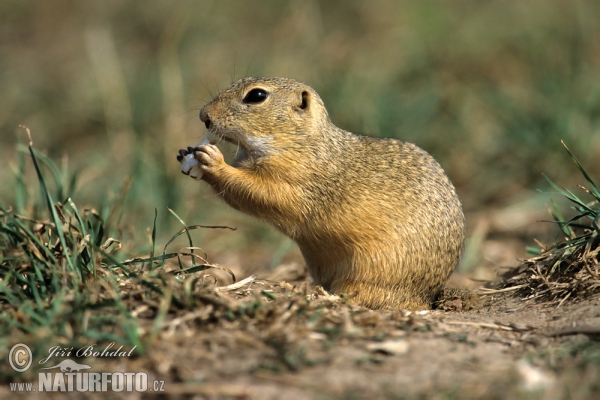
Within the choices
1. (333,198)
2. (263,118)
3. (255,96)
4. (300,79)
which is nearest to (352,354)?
(333,198)

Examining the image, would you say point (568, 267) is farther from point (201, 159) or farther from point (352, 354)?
point (201, 159)

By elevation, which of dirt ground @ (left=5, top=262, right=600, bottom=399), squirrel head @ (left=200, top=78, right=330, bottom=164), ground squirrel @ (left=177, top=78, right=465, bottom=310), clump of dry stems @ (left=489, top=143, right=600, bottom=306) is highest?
squirrel head @ (left=200, top=78, right=330, bottom=164)

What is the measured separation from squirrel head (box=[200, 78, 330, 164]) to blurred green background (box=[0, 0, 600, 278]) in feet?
2.49

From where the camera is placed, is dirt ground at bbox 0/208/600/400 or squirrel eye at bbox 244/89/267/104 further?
squirrel eye at bbox 244/89/267/104

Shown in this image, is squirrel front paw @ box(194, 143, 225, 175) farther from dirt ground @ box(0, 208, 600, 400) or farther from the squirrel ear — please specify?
dirt ground @ box(0, 208, 600, 400)

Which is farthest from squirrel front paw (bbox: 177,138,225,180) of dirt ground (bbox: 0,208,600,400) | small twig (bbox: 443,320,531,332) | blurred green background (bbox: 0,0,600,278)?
small twig (bbox: 443,320,531,332)

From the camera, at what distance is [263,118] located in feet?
15.6

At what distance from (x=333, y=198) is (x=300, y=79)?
424 cm

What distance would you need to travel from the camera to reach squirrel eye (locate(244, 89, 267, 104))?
15.7 feet

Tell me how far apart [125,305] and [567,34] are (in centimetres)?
744

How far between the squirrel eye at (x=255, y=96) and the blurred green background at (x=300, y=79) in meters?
0.79

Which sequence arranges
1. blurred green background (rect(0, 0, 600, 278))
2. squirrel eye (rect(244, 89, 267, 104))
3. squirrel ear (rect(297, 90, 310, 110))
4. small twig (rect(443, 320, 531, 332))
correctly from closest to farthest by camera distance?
small twig (rect(443, 320, 531, 332))
squirrel eye (rect(244, 89, 267, 104))
squirrel ear (rect(297, 90, 310, 110))
blurred green background (rect(0, 0, 600, 278))

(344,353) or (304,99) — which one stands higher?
(304,99)

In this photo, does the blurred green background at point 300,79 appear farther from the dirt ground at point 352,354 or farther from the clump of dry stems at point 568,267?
the dirt ground at point 352,354
